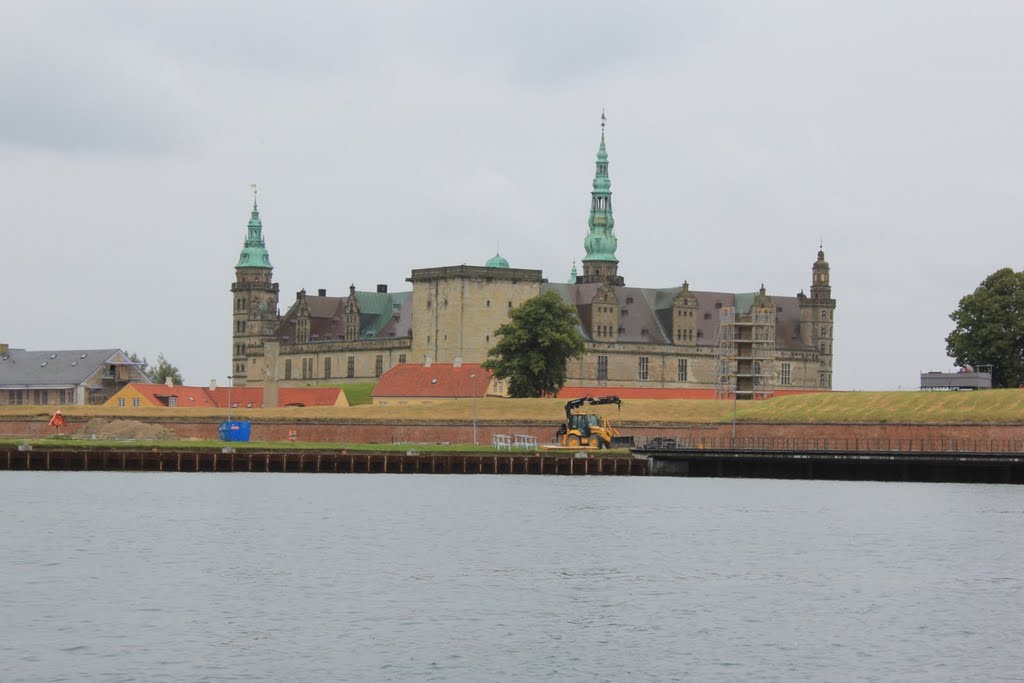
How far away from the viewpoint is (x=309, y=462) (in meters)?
105

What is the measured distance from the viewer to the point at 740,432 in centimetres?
12012

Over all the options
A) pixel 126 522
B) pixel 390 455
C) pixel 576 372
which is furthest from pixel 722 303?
pixel 126 522

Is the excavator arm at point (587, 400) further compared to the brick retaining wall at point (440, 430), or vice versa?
the brick retaining wall at point (440, 430)

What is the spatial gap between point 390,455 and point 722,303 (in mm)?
91563

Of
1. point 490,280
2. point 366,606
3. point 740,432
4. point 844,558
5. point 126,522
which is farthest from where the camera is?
point 490,280

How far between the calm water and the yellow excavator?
29666mm

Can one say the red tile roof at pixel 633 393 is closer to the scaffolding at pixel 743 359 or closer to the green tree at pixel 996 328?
the scaffolding at pixel 743 359

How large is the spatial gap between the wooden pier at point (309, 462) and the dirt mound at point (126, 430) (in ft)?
63.4

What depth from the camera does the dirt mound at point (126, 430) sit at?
125 m

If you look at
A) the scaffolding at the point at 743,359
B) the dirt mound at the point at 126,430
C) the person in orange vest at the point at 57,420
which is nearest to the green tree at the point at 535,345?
the scaffolding at the point at 743,359

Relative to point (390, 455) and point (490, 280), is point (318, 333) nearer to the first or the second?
point (490, 280)

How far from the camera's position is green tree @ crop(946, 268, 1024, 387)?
431ft

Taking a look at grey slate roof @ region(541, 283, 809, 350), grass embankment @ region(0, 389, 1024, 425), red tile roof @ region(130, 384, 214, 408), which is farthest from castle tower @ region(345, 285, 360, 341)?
grass embankment @ region(0, 389, 1024, 425)

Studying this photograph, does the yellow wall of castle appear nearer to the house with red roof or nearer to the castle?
the castle
